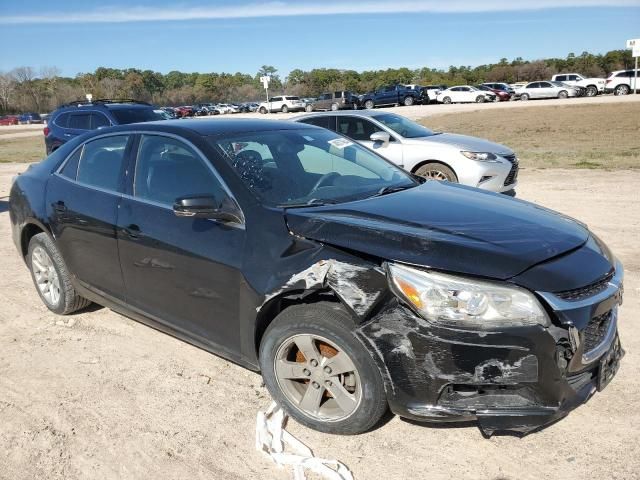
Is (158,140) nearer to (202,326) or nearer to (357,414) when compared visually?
(202,326)

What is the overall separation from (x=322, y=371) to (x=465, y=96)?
162 feet

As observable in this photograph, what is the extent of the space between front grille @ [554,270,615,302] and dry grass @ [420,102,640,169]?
10.3m

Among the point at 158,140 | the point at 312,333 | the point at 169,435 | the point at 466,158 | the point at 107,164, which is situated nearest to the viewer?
the point at 312,333

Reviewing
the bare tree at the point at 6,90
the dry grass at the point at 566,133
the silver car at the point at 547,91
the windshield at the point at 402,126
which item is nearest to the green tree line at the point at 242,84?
the bare tree at the point at 6,90

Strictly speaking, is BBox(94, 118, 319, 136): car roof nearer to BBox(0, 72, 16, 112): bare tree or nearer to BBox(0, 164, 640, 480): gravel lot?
BBox(0, 164, 640, 480): gravel lot

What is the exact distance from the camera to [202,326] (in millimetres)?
3586

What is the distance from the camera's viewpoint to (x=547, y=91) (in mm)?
46562

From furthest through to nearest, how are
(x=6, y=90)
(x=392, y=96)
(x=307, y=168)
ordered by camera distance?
(x=6, y=90) < (x=392, y=96) < (x=307, y=168)

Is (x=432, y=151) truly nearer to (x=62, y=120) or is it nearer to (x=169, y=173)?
(x=169, y=173)

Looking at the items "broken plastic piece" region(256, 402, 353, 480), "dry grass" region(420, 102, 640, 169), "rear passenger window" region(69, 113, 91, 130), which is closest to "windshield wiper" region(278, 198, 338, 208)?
"broken plastic piece" region(256, 402, 353, 480)

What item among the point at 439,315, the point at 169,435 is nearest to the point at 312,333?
the point at 439,315

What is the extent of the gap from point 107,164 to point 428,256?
8.76 ft

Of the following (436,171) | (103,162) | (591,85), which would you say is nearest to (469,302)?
(103,162)

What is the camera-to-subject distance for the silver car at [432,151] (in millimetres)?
8906
